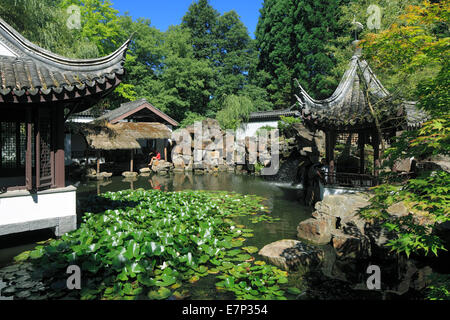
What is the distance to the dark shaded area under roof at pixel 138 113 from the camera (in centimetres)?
2069

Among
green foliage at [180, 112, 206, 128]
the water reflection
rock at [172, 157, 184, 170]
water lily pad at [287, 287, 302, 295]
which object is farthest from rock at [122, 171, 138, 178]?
water lily pad at [287, 287, 302, 295]

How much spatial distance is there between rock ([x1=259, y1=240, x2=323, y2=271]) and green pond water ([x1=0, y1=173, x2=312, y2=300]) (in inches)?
25.2

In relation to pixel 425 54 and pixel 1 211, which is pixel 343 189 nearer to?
pixel 425 54

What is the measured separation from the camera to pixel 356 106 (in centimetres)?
977

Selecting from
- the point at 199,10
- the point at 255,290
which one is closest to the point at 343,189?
the point at 255,290

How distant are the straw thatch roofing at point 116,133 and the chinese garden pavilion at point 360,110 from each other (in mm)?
12516

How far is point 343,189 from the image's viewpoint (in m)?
9.48

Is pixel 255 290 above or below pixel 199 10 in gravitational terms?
below

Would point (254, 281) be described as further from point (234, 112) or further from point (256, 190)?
point (234, 112)

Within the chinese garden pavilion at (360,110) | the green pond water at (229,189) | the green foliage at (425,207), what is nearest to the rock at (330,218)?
the green pond water at (229,189)

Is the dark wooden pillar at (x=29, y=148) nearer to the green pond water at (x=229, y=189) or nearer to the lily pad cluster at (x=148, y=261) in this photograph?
the lily pad cluster at (x=148, y=261)

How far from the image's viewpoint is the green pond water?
548 cm

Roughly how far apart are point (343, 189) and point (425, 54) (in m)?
6.58

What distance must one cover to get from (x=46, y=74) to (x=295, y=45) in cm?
2784
